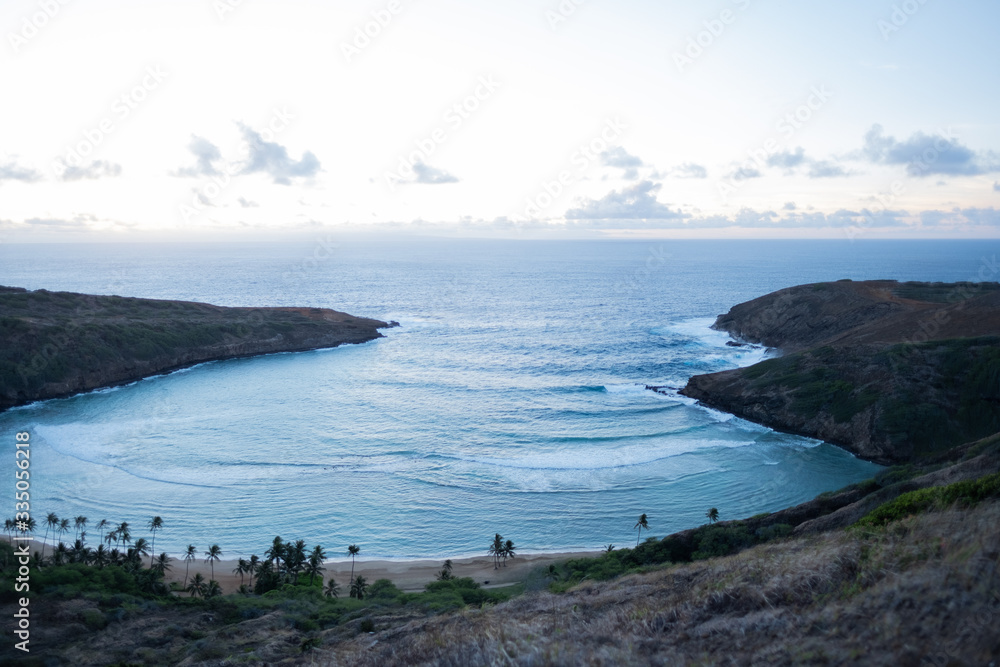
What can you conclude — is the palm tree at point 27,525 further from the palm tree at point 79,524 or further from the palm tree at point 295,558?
the palm tree at point 295,558

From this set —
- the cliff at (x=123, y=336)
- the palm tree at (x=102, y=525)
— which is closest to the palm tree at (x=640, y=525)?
the palm tree at (x=102, y=525)

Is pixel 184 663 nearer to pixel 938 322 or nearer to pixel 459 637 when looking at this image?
pixel 459 637

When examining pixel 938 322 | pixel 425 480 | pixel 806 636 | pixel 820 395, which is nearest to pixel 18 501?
pixel 425 480

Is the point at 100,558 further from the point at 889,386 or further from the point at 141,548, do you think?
the point at 889,386

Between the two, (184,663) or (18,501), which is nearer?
(184,663)

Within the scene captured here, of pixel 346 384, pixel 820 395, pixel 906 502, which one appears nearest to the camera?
pixel 906 502

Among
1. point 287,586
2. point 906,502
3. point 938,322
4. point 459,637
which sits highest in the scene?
point 938,322
